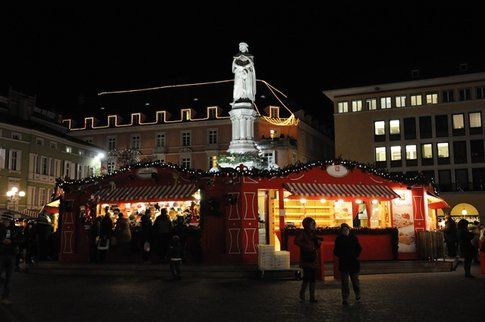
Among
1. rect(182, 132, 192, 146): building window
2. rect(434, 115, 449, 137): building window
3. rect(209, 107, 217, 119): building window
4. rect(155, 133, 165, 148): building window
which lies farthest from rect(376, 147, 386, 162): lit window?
rect(155, 133, 165, 148): building window

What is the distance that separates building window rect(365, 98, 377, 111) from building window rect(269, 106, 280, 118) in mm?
9418

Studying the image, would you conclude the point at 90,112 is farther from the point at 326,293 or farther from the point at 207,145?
the point at 326,293

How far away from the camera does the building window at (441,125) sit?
52906 mm

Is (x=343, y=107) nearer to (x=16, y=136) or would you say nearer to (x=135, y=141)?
(x=135, y=141)

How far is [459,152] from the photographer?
5219cm

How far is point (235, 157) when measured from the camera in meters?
24.2

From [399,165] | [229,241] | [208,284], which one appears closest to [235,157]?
[229,241]

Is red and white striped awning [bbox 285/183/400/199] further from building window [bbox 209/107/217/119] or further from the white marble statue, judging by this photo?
building window [bbox 209/107/217/119]

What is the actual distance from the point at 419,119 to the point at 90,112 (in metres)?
38.4

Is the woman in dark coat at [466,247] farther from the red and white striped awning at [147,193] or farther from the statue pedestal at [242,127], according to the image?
the statue pedestal at [242,127]

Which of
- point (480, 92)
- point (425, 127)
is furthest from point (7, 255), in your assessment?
point (480, 92)

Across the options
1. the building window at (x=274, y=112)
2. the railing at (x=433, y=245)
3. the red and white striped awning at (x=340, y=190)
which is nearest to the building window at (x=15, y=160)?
the building window at (x=274, y=112)

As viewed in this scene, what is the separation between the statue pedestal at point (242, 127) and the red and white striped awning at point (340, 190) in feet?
12.7

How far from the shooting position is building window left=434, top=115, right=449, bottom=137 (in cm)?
5291
